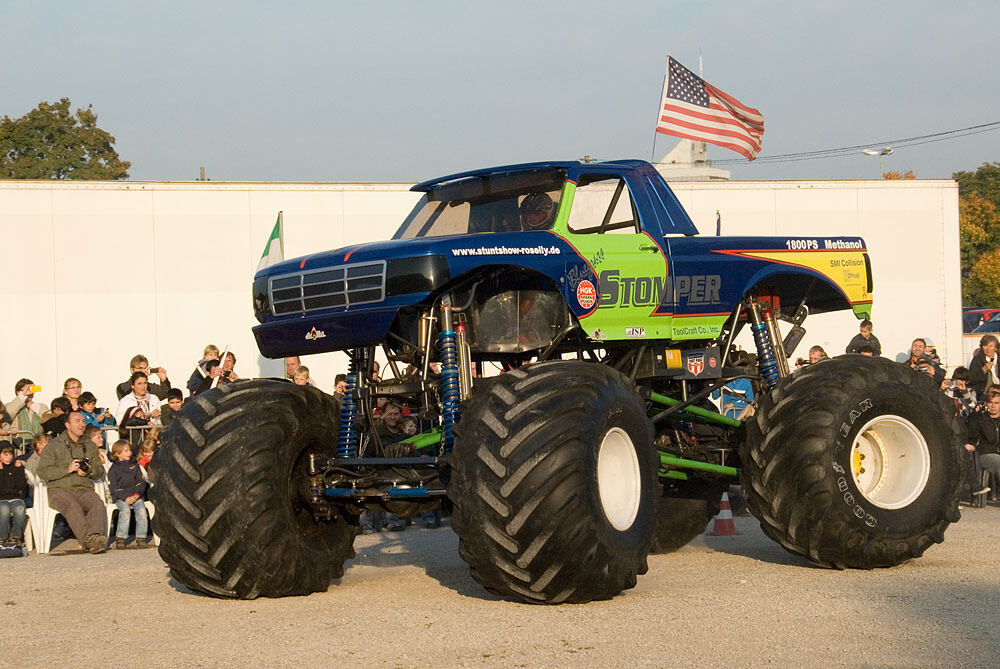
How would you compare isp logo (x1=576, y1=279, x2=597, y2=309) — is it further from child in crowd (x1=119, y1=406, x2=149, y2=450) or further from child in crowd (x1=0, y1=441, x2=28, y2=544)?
child in crowd (x1=119, y1=406, x2=149, y2=450)

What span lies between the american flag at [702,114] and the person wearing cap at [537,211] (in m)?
8.72

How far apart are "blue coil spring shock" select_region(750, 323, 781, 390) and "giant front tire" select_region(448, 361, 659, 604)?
3.18 m

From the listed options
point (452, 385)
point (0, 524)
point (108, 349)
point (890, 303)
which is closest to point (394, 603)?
point (452, 385)

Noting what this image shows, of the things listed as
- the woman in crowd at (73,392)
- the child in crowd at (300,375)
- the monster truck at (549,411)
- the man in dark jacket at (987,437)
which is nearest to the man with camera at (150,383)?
the woman in crowd at (73,392)

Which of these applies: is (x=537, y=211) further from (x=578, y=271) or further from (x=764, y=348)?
(x=764, y=348)

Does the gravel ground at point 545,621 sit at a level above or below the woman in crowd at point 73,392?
below

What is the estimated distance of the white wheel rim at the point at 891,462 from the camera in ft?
34.8

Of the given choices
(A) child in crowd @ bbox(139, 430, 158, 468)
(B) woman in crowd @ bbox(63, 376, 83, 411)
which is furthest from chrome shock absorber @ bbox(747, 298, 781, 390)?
(B) woman in crowd @ bbox(63, 376, 83, 411)

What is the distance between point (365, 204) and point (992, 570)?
15394 mm

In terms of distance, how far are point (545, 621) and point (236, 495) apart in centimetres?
235

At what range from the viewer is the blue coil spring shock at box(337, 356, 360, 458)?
9969mm

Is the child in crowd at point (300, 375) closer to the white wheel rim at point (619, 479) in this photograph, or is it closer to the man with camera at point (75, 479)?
the man with camera at point (75, 479)

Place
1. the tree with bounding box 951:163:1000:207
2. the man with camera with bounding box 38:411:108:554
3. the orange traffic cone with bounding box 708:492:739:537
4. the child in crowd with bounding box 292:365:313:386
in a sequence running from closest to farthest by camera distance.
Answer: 1. the orange traffic cone with bounding box 708:492:739:537
2. the man with camera with bounding box 38:411:108:554
3. the child in crowd with bounding box 292:365:313:386
4. the tree with bounding box 951:163:1000:207

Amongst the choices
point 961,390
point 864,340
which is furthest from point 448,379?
point 961,390
